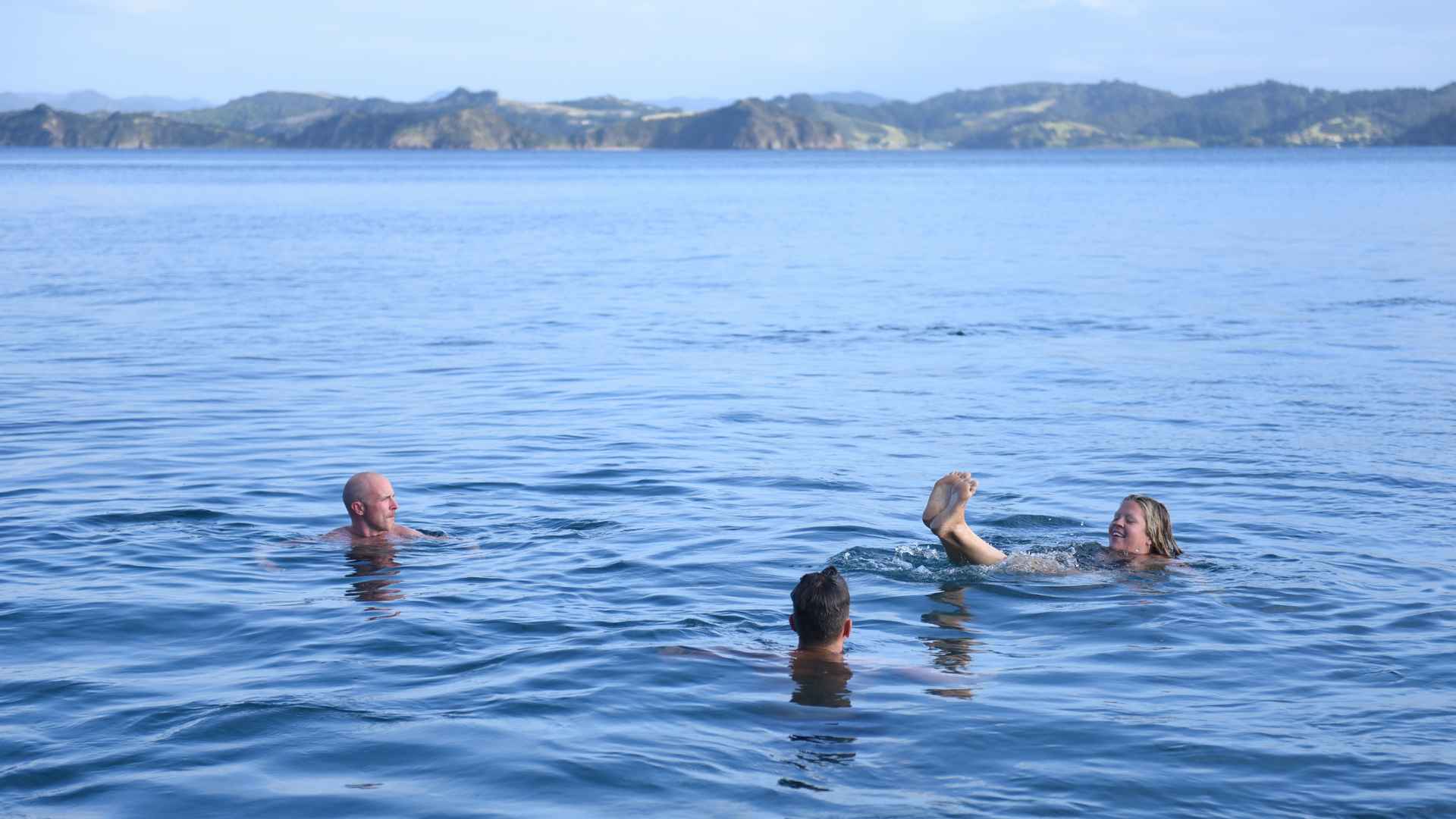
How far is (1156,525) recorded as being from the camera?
467 inches

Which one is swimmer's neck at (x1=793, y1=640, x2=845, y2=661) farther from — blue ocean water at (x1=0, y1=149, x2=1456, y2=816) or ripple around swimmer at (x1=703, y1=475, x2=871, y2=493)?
ripple around swimmer at (x1=703, y1=475, x2=871, y2=493)

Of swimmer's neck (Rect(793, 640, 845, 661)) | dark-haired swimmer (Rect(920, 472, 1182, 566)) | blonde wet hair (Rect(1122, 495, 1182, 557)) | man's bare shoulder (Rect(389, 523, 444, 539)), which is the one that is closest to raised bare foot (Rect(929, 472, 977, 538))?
dark-haired swimmer (Rect(920, 472, 1182, 566))

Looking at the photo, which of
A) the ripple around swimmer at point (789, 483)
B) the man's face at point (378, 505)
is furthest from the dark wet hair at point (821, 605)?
the ripple around swimmer at point (789, 483)

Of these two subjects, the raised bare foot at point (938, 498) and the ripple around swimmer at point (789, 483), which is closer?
the raised bare foot at point (938, 498)

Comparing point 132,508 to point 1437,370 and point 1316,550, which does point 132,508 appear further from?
point 1437,370

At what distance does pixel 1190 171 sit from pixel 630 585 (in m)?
180

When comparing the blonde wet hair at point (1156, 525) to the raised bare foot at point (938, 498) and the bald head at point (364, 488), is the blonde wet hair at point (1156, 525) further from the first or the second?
the bald head at point (364, 488)

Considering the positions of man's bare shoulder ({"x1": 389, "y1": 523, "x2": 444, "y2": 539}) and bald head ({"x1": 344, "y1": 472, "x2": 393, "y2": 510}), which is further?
man's bare shoulder ({"x1": 389, "y1": 523, "x2": 444, "y2": 539})

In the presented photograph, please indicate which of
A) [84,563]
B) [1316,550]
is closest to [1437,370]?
[1316,550]

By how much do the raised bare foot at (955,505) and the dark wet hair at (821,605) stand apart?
7.07 feet

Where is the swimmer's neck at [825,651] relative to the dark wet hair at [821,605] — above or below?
below

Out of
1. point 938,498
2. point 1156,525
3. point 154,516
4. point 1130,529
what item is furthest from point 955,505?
point 154,516

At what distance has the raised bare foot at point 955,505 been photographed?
10.9 metres

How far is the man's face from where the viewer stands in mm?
12625
